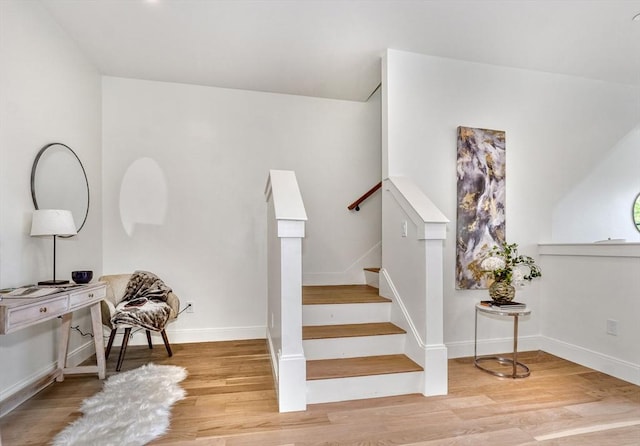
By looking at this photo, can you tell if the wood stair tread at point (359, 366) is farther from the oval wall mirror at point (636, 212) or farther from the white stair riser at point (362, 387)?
the oval wall mirror at point (636, 212)

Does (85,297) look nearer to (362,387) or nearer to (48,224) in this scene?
(48,224)

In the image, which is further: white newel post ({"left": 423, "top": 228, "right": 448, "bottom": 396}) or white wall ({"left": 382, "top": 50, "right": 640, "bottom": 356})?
white wall ({"left": 382, "top": 50, "right": 640, "bottom": 356})

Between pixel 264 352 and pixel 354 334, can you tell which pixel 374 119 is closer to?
pixel 354 334

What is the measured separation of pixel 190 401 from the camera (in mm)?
2199

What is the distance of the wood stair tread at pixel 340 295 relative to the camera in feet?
9.40

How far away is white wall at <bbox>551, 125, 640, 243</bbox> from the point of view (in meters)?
3.42

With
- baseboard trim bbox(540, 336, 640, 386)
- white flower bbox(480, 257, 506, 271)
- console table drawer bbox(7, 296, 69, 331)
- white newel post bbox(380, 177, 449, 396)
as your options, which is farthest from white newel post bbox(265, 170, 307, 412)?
baseboard trim bbox(540, 336, 640, 386)

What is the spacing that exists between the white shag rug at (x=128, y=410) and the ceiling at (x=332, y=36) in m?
2.76

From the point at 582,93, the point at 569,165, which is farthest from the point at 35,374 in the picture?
the point at 582,93

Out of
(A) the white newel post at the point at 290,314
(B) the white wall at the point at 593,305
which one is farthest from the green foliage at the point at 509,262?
(A) the white newel post at the point at 290,314

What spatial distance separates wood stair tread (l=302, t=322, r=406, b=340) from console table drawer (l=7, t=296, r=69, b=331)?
1.60 metres

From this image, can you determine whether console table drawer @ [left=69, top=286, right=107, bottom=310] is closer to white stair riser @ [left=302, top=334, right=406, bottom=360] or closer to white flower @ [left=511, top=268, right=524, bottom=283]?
white stair riser @ [left=302, top=334, right=406, bottom=360]

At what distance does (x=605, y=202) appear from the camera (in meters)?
3.54

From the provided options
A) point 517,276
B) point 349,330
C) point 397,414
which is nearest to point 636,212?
point 517,276
